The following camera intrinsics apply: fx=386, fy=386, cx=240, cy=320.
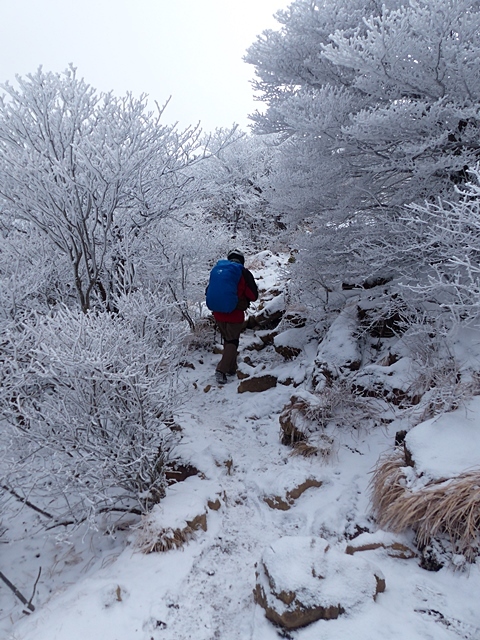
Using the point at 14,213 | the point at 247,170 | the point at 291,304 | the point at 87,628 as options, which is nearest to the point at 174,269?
the point at 291,304

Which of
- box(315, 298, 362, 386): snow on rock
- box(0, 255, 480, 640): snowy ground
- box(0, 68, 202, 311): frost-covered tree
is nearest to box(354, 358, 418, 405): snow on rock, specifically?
box(315, 298, 362, 386): snow on rock

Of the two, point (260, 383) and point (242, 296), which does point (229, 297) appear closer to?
point (242, 296)

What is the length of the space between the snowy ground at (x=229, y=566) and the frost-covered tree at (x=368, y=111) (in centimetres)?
253

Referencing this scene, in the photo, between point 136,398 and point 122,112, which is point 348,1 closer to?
point 122,112

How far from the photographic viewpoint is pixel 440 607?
225 centimetres

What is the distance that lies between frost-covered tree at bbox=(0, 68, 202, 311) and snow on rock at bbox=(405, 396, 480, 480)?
3.79m

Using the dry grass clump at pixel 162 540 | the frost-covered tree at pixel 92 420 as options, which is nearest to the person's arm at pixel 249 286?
the frost-covered tree at pixel 92 420

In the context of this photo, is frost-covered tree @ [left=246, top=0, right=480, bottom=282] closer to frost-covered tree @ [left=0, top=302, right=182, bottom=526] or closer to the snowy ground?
the snowy ground

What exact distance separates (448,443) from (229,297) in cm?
375

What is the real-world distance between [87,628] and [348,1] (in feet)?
23.5

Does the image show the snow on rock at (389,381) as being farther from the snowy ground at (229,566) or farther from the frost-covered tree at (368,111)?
the frost-covered tree at (368,111)

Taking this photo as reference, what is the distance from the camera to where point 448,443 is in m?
3.04

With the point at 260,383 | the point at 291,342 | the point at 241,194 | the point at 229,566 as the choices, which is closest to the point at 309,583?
the point at 229,566

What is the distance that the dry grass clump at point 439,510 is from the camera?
2461 mm
